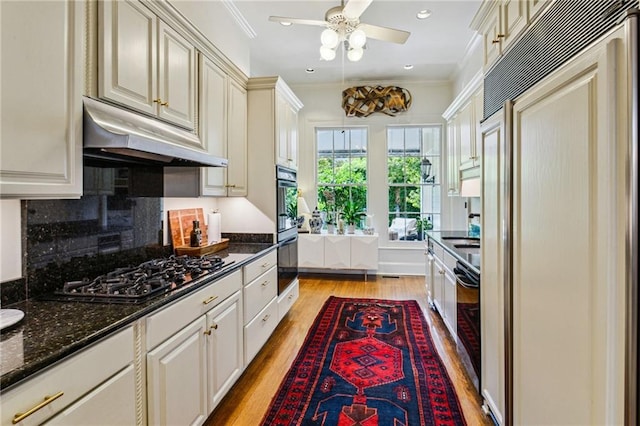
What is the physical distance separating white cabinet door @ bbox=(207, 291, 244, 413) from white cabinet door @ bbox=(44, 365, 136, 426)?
0.59m

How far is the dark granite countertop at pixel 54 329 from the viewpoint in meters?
0.90

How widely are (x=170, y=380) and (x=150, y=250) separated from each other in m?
1.12

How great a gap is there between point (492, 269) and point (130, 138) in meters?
1.93

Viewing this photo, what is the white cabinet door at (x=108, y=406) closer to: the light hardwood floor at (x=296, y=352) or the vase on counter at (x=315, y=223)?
the light hardwood floor at (x=296, y=352)

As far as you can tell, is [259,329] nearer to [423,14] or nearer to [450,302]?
[450,302]

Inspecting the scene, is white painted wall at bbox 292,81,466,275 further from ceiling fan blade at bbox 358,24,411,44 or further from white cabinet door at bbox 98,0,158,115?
white cabinet door at bbox 98,0,158,115

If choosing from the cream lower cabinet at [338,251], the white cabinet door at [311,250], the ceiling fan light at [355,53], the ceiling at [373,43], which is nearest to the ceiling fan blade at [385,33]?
the ceiling fan light at [355,53]

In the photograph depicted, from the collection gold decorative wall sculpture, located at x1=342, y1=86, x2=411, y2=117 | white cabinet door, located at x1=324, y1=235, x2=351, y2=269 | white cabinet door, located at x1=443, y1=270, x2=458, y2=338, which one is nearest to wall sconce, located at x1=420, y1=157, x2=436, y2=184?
gold decorative wall sculpture, located at x1=342, y1=86, x2=411, y2=117

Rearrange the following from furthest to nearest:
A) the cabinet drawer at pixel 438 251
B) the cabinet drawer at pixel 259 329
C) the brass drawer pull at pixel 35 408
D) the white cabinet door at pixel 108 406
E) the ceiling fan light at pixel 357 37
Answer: the cabinet drawer at pixel 438 251, the ceiling fan light at pixel 357 37, the cabinet drawer at pixel 259 329, the white cabinet door at pixel 108 406, the brass drawer pull at pixel 35 408

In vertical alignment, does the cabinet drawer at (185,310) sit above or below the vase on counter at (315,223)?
below

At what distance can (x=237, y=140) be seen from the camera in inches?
123

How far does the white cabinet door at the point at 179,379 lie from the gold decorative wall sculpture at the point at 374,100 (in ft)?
15.5

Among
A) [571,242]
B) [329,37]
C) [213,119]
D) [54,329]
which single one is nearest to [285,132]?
[213,119]

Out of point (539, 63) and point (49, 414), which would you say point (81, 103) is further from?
point (539, 63)
